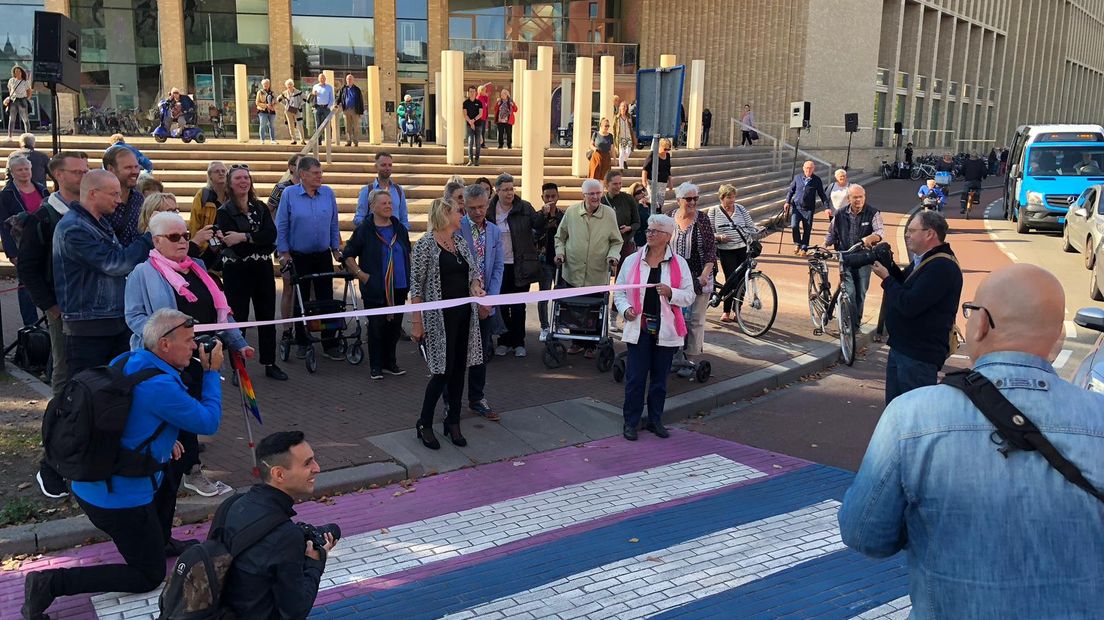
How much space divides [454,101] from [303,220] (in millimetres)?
11550

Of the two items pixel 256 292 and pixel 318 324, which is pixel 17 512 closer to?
pixel 256 292

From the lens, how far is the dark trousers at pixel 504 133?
23812 millimetres

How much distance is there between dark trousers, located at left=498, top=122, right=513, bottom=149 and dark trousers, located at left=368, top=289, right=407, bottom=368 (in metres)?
15.4

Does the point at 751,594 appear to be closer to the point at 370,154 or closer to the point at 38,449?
the point at 38,449

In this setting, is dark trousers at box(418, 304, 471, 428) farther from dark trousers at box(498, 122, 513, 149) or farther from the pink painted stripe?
dark trousers at box(498, 122, 513, 149)

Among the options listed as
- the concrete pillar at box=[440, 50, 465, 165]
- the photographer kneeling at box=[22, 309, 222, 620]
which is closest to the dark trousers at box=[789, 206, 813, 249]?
the concrete pillar at box=[440, 50, 465, 165]

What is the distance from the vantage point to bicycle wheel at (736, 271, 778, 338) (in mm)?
11227

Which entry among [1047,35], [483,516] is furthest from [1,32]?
[1047,35]

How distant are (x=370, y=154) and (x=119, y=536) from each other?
1751cm

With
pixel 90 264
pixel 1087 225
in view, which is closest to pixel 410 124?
pixel 1087 225

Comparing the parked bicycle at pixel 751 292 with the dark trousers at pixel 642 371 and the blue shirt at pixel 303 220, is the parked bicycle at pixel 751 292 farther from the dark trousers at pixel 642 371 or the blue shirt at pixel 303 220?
the blue shirt at pixel 303 220

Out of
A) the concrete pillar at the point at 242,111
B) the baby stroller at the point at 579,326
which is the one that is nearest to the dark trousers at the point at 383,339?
the baby stroller at the point at 579,326

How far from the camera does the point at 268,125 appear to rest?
25.2m

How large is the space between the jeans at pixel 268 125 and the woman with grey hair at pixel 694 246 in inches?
737
